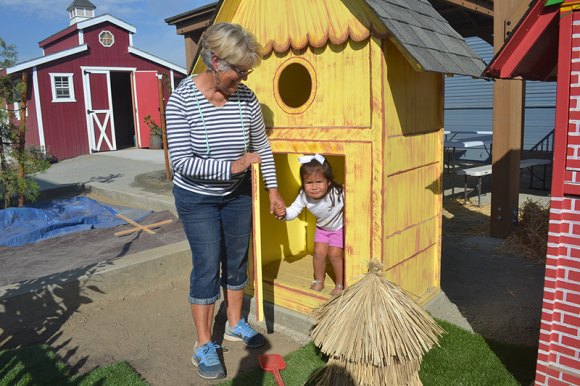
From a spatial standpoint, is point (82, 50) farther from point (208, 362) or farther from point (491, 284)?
point (208, 362)

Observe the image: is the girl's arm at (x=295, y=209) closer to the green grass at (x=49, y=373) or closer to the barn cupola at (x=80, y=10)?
the green grass at (x=49, y=373)

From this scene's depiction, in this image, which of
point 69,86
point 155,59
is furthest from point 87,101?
point 155,59

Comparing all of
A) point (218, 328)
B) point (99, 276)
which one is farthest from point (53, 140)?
point (218, 328)

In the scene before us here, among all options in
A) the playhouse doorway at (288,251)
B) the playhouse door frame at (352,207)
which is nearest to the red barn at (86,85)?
the playhouse doorway at (288,251)

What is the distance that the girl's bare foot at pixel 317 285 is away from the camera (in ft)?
12.4

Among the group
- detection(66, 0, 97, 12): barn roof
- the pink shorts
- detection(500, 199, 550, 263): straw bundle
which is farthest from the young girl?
detection(66, 0, 97, 12): barn roof

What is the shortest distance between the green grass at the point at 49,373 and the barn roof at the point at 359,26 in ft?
8.00

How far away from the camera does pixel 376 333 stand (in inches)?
94.9

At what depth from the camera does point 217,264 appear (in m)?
3.07

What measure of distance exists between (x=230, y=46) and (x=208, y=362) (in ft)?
6.24

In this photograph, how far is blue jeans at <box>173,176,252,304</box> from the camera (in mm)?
2943

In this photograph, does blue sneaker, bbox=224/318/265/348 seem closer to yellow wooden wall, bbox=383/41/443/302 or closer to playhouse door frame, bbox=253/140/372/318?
playhouse door frame, bbox=253/140/372/318

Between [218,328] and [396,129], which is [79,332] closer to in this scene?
[218,328]

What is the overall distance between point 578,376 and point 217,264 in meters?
2.04
